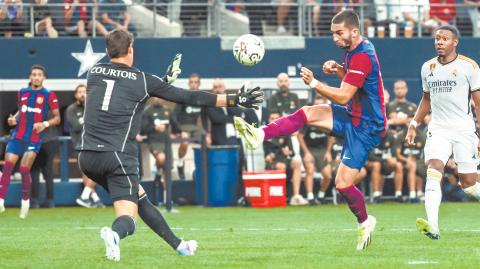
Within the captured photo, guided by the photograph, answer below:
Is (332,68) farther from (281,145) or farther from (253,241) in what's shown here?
(281,145)

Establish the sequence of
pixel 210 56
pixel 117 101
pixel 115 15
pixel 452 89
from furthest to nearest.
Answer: pixel 115 15, pixel 210 56, pixel 452 89, pixel 117 101

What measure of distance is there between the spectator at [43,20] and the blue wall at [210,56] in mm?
265

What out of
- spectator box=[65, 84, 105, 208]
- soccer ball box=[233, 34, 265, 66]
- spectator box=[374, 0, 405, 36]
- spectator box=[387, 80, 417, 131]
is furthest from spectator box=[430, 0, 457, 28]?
soccer ball box=[233, 34, 265, 66]

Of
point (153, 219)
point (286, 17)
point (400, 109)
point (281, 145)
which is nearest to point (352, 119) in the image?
point (153, 219)

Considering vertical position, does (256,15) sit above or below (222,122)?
above

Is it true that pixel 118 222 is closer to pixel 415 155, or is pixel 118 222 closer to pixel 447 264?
pixel 447 264

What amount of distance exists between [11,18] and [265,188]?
6.00 meters

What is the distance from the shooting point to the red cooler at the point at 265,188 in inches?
802

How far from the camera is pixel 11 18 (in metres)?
22.4

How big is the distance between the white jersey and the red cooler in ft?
26.3

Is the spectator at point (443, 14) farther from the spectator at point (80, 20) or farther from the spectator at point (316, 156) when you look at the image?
the spectator at point (80, 20)

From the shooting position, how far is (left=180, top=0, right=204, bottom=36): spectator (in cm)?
2325

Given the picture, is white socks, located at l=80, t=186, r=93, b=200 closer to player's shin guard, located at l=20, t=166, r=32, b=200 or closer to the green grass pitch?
the green grass pitch

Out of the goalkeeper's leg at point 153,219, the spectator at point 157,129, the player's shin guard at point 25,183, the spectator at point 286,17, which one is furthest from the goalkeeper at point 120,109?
the spectator at point 286,17
